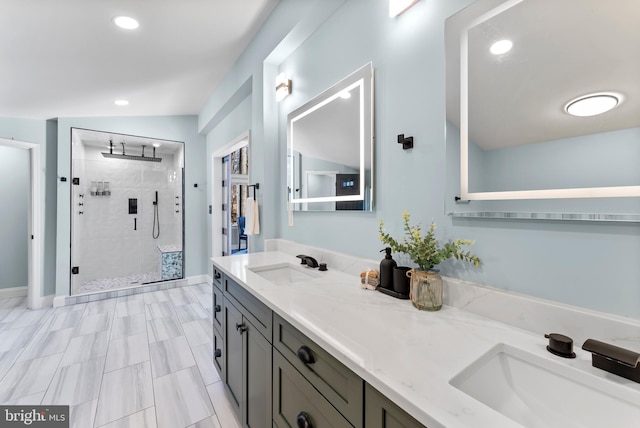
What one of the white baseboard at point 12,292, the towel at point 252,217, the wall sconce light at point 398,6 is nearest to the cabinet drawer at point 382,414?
the wall sconce light at point 398,6

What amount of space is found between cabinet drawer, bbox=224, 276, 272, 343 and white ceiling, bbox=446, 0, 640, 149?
1109mm

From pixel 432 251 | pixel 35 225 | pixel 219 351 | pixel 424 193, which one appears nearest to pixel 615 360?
pixel 432 251

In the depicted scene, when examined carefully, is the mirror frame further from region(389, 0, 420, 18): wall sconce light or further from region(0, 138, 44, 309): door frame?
region(0, 138, 44, 309): door frame

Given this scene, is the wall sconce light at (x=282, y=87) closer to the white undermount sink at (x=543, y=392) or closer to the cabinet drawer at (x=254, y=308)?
the cabinet drawer at (x=254, y=308)

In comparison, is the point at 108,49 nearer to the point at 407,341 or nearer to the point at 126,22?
the point at 126,22

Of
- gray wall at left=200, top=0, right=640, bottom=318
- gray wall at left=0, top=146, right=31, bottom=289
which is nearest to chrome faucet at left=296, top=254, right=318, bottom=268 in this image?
gray wall at left=200, top=0, right=640, bottom=318

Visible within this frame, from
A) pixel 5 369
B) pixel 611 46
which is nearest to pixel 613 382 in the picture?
pixel 611 46

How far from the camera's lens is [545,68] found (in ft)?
2.71

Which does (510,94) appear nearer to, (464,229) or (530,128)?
(530,128)

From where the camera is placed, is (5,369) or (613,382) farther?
(5,369)

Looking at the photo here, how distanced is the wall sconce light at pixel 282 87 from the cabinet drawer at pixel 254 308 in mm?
1501

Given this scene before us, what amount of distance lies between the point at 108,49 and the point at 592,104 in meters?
2.93

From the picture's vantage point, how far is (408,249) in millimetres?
1090

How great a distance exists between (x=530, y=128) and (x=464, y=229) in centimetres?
40
